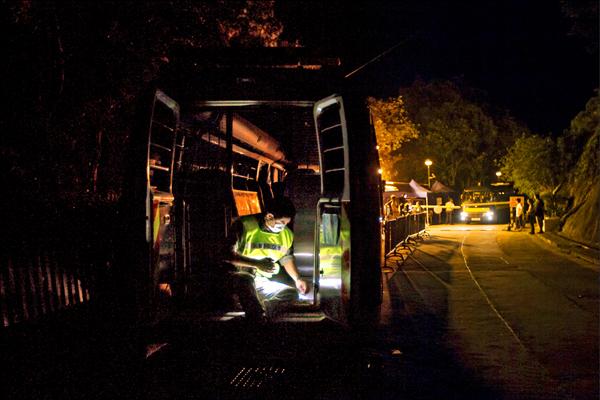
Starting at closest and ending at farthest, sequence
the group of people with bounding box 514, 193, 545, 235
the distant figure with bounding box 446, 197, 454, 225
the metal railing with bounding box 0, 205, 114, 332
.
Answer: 1. the metal railing with bounding box 0, 205, 114, 332
2. the group of people with bounding box 514, 193, 545, 235
3. the distant figure with bounding box 446, 197, 454, 225

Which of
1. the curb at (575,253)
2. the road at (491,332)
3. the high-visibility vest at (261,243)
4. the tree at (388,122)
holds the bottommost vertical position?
the road at (491,332)

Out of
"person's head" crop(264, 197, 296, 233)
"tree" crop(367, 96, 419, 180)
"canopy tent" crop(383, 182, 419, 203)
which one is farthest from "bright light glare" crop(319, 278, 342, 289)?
"tree" crop(367, 96, 419, 180)

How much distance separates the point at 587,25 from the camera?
76.5ft

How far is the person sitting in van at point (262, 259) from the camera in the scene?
567cm

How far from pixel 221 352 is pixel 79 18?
320 inches

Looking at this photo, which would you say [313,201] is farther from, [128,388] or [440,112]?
[440,112]

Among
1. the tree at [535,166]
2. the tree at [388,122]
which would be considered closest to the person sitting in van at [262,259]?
the tree at [388,122]

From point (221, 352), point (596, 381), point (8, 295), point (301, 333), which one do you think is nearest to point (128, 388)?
point (221, 352)

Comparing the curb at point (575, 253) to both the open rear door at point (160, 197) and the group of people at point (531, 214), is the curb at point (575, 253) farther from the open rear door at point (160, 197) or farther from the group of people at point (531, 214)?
the open rear door at point (160, 197)

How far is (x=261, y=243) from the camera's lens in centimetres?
634

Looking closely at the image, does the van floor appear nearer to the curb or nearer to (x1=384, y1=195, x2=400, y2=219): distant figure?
the curb

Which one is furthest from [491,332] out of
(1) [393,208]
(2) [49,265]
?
(1) [393,208]

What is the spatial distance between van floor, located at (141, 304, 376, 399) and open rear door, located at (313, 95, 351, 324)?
0.23 m

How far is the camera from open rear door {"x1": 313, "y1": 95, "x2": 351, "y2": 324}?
5.18 m
